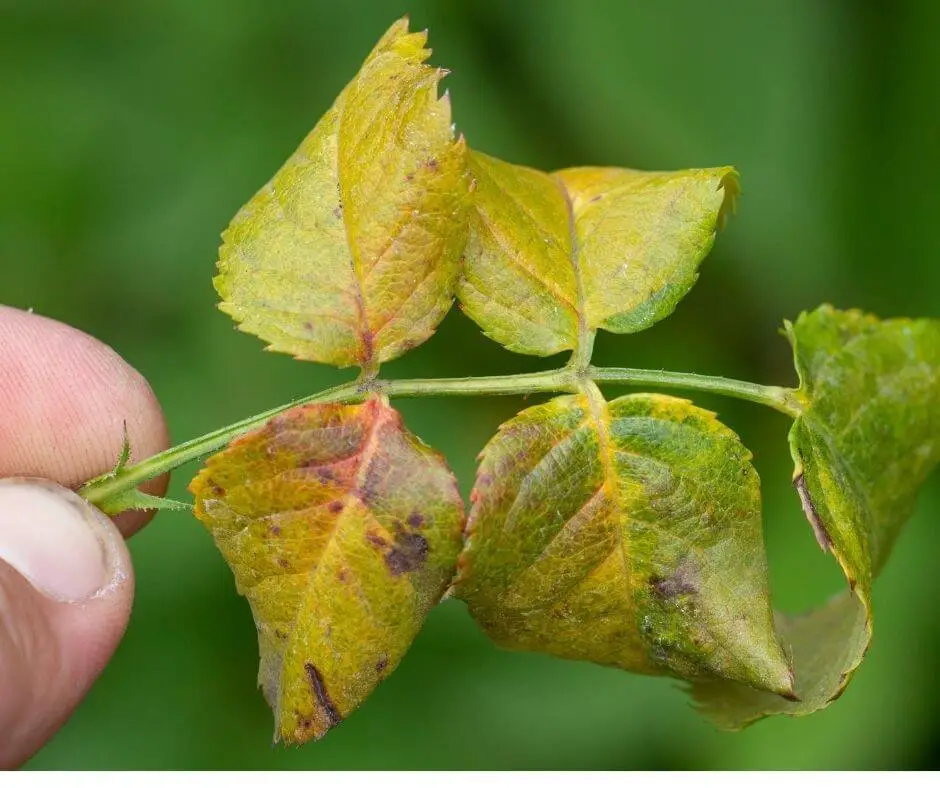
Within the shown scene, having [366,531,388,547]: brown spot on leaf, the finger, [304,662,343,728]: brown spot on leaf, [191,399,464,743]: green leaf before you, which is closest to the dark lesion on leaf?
[191,399,464,743]: green leaf

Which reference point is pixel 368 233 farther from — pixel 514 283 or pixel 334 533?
pixel 334 533

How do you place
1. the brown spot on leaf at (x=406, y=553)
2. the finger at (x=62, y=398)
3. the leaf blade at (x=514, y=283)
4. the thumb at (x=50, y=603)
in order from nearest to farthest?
the brown spot on leaf at (x=406, y=553)
the leaf blade at (x=514, y=283)
the thumb at (x=50, y=603)
the finger at (x=62, y=398)

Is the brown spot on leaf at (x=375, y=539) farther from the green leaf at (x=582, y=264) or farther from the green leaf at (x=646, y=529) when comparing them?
the green leaf at (x=582, y=264)

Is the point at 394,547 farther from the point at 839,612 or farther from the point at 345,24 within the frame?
the point at 345,24

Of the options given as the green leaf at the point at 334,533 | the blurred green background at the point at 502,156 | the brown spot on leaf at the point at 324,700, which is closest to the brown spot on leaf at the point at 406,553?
the green leaf at the point at 334,533

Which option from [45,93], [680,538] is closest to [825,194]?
[680,538]
